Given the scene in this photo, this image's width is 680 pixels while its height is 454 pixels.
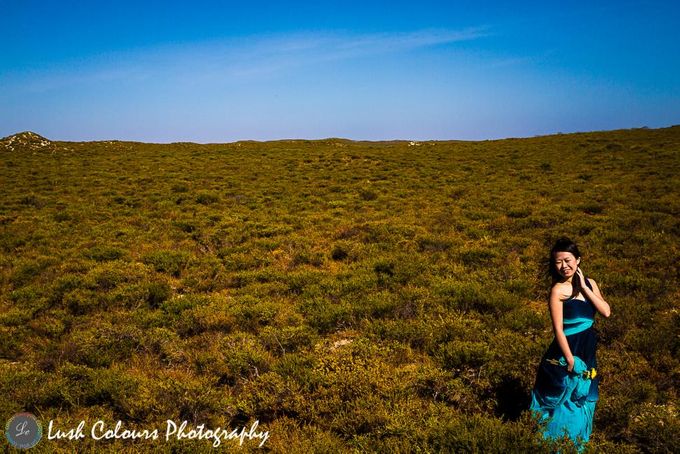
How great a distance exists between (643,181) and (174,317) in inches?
912

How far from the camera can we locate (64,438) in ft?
14.6

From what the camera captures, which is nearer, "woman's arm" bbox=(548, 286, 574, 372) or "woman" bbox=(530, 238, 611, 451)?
"woman's arm" bbox=(548, 286, 574, 372)

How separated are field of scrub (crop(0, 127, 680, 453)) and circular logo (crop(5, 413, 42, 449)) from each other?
0.14 meters

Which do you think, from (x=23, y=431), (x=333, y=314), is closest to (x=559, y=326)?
(x=333, y=314)

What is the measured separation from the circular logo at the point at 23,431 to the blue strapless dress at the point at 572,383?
610 centimetres

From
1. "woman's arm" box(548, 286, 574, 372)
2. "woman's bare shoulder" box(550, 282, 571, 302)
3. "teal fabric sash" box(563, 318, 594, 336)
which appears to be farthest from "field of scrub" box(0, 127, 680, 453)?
"woman's bare shoulder" box(550, 282, 571, 302)

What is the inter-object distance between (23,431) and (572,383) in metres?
6.71

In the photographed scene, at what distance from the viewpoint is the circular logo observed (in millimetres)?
4321

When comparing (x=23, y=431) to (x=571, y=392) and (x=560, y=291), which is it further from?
(x=560, y=291)

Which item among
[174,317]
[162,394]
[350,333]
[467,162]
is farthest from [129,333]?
[467,162]

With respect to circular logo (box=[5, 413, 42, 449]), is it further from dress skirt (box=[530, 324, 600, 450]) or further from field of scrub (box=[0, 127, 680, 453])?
dress skirt (box=[530, 324, 600, 450])

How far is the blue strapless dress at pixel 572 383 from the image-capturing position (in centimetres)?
399

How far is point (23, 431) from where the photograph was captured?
4.54 metres

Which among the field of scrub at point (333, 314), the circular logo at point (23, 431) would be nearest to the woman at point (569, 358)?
the field of scrub at point (333, 314)
